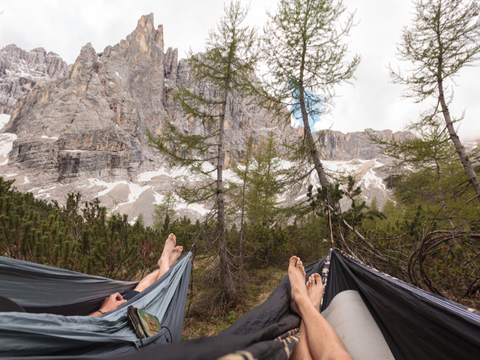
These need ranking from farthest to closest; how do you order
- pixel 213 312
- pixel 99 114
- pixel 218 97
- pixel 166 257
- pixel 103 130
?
pixel 99 114 → pixel 103 130 → pixel 218 97 → pixel 213 312 → pixel 166 257

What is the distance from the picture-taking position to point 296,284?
4.80 feet

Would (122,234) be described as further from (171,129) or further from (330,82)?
(330,82)

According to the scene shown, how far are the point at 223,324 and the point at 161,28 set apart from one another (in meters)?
65.9

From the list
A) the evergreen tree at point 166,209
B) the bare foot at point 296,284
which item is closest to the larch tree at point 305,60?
the bare foot at point 296,284

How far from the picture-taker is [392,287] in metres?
0.99

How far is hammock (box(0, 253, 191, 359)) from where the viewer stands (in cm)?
57

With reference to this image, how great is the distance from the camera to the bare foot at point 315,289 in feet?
4.53

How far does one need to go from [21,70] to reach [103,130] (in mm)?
66842

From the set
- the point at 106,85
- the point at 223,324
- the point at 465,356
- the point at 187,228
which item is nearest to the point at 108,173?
the point at 106,85

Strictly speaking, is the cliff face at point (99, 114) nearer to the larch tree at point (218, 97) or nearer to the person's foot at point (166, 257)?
the larch tree at point (218, 97)

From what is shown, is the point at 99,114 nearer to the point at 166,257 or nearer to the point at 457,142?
the point at 166,257

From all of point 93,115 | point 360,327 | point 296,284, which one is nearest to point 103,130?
point 93,115

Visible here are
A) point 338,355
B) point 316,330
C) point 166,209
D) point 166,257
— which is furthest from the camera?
point 166,209

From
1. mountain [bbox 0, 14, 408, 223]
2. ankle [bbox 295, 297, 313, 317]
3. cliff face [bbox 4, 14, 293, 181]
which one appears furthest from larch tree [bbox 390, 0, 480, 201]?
cliff face [bbox 4, 14, 293, 181]
